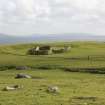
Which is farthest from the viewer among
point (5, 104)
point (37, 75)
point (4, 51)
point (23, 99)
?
point (4, 51)

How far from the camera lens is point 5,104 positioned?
2789 cm

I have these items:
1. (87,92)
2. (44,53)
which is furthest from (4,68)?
(87,92)

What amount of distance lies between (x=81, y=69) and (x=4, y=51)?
47.2 meters

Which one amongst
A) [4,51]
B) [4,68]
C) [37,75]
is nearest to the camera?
[37,75]

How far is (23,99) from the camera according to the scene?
1184 inches

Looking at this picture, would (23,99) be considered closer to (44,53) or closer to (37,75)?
(37,75)

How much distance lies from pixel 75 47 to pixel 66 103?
3278 inches

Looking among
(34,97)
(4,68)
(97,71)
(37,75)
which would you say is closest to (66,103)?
(34,97)

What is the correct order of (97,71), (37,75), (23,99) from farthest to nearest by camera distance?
(97,71) → (37,75) → (23,99)

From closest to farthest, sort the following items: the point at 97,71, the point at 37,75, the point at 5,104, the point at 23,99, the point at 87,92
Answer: the point at 5,104, the point at 23,99, the point at 87,92, the point at 37,75, the point at 97,71

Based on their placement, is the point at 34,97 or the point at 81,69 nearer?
the point at 34,97

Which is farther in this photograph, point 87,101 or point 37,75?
point 37,75

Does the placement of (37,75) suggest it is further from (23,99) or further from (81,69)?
(23,99)

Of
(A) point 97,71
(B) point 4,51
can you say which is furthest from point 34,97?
(B) point 4,51
